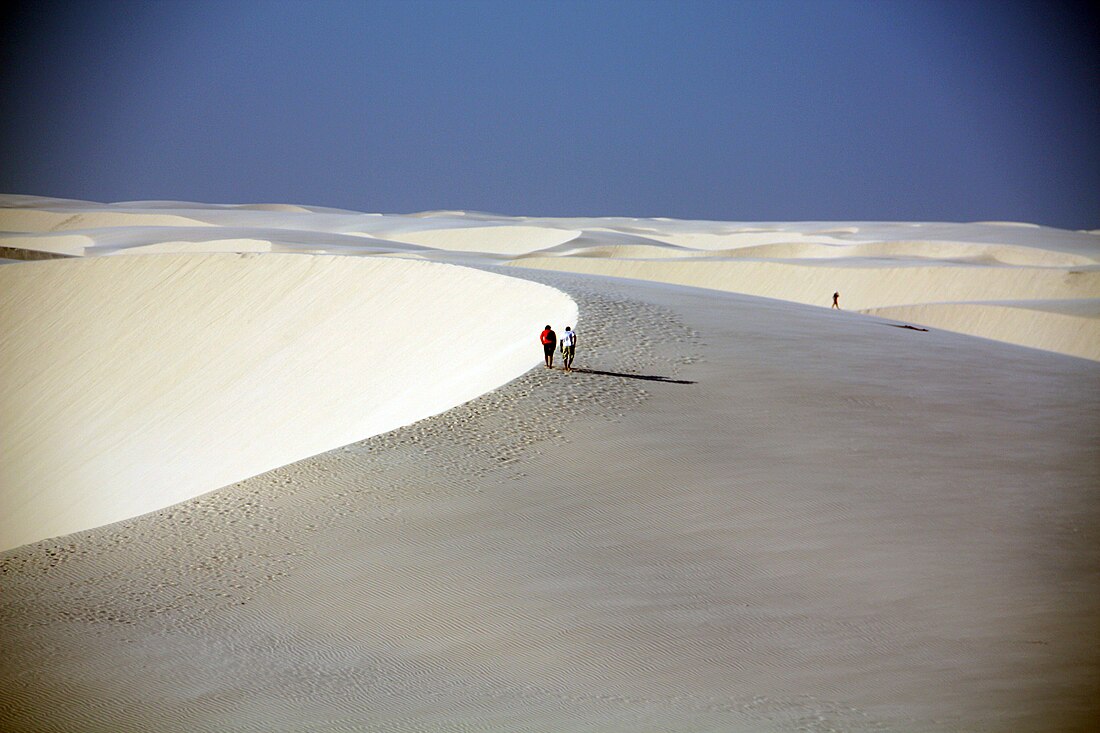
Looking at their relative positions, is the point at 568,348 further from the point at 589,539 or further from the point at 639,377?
the point at 589,539

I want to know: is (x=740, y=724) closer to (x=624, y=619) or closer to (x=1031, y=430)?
(x=624, y=619)

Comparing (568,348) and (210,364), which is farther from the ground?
(568,348)

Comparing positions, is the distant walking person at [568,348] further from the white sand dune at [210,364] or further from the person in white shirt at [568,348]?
the white sand dune at [210,364]

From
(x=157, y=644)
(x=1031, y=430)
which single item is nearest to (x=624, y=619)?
(x=157, y=644)

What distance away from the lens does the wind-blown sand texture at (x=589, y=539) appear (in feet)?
21.7

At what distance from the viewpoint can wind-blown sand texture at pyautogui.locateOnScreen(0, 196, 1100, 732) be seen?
6613mm

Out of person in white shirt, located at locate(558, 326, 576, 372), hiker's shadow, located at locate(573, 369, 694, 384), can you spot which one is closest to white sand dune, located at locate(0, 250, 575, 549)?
person in white shirt, located at locate(558, 326, 576, 372)

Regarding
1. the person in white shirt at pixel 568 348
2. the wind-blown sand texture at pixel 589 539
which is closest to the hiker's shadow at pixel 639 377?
the wind-blown sand texture at pixel 589 539

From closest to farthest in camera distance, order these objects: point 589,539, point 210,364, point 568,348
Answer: point 589,539 → point 568,348 → point 210,364

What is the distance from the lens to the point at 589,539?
902 cm

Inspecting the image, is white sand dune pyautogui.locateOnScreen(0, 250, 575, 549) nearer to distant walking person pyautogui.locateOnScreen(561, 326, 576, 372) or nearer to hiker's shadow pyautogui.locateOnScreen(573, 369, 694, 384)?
distant walking person pyautogui.locateOnScreen(561, 326, 576, 372)

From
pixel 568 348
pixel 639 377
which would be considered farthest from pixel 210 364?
pixel 639 377

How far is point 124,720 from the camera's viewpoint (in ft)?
20.8

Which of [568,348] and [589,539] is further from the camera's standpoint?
[568,348]
